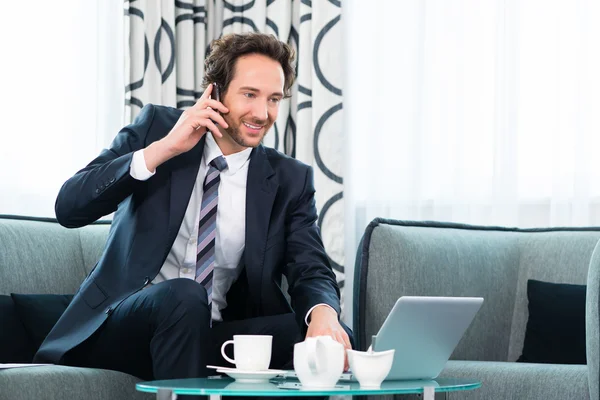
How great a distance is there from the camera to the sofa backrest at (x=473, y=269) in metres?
2.56

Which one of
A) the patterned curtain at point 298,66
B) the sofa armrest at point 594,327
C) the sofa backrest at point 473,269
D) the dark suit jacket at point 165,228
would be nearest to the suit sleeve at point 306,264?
the dark suit jacket at point 165,228

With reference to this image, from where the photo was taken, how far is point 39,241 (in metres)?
2.65

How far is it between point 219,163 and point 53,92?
1.43 metres

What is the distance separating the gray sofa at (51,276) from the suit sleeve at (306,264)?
466 mm

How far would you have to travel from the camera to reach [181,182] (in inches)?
90.0

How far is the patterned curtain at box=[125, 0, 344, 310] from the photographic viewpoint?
3510mm

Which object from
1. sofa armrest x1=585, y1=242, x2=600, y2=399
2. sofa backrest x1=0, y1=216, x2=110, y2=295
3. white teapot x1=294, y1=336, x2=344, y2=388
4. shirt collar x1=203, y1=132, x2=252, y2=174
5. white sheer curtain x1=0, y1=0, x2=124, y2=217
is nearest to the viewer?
white teapot x1=294, y1=336, x2=344, y2=388

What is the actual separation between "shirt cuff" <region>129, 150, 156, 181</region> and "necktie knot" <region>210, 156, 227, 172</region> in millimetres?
254

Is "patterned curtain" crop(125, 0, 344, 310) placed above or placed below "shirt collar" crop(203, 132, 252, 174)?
above

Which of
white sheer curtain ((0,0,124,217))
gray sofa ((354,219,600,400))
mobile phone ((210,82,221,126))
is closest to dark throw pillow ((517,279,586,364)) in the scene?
gray sofa ((354,219,600,400))

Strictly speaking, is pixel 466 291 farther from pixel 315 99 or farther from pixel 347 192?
pixel 315 99

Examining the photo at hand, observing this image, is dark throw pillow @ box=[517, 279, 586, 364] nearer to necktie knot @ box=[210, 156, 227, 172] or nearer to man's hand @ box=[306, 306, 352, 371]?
man's hand @ box=[306, 306, 352, 371]

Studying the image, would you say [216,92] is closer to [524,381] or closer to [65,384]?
[65,384]

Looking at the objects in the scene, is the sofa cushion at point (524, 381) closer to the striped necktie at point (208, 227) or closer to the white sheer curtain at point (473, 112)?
the striped necktie at point (208, 227)
